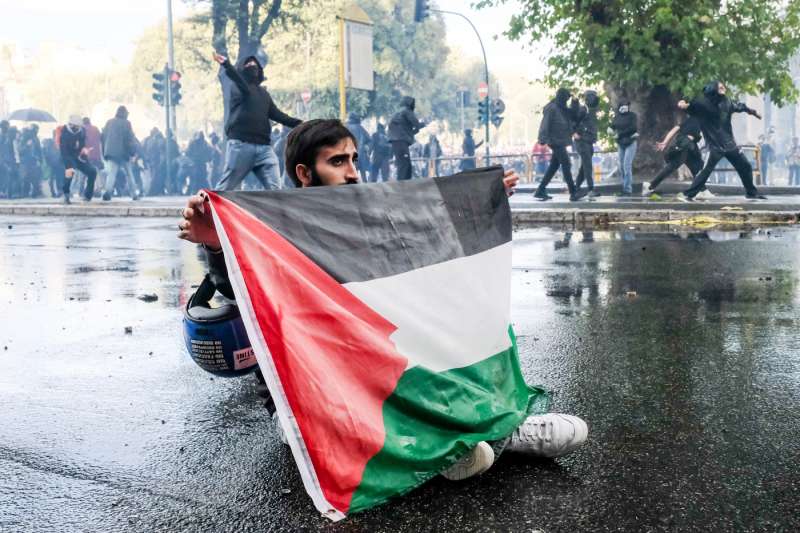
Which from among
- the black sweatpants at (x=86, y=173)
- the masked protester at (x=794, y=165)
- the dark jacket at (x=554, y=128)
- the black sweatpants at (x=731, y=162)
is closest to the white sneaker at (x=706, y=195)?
the black sweatpants at (x=731, y=162)

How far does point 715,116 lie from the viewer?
15844 mm

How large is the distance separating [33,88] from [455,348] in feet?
329

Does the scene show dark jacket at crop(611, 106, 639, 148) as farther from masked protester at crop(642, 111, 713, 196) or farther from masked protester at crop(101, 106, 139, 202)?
masked protester at crop(101, 106, 139, 202)

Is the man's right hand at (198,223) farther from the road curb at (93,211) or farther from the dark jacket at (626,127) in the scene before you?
the dark jacket at (626,127)

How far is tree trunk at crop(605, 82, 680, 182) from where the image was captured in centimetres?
2170

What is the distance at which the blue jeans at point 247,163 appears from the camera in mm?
11656

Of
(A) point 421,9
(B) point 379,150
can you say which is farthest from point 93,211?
(A) point 421,9

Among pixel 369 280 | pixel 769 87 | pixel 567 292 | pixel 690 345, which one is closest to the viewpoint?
pixel 369 280

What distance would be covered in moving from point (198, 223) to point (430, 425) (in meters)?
0.98

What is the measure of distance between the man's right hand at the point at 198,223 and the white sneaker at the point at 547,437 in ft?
3.85

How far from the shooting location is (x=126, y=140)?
2173cm

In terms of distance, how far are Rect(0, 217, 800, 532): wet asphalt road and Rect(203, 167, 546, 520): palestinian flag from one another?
146mm

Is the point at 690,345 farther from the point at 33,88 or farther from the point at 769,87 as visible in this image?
the point at 33,88

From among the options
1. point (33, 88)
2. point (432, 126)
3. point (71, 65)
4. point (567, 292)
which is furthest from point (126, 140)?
point (71, 65)
